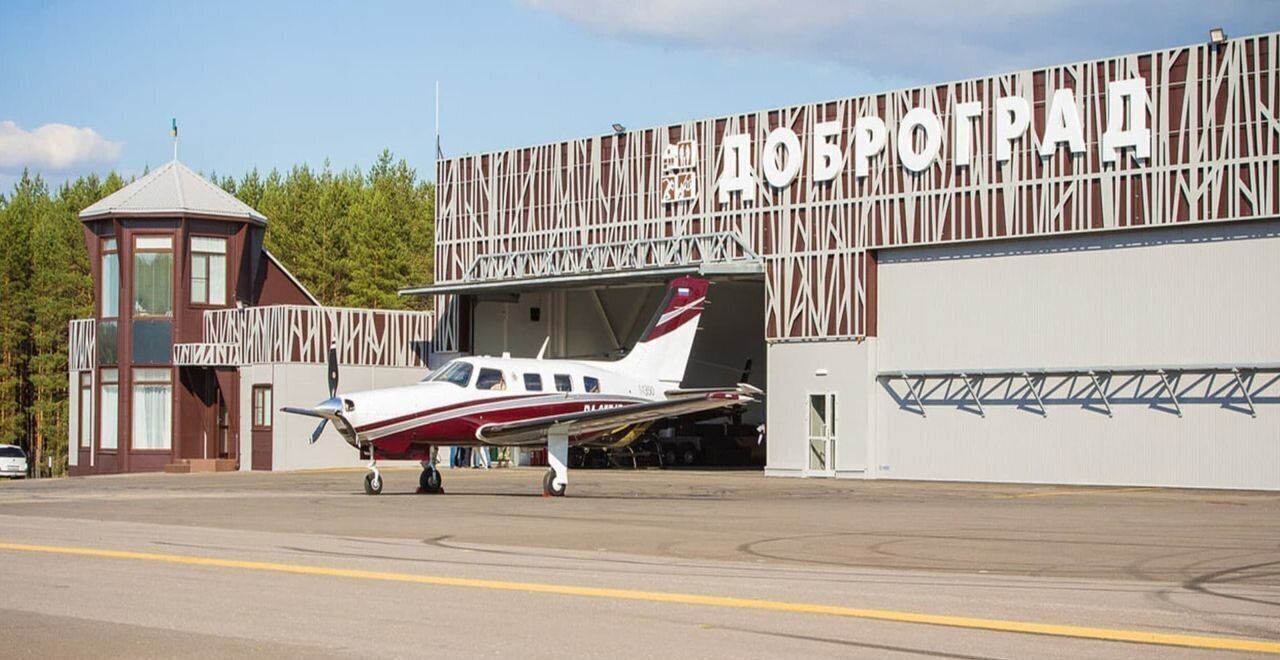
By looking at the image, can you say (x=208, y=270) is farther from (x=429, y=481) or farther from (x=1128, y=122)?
(x=1128, y=122)

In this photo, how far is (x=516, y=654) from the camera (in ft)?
27.7

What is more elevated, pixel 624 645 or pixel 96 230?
pixel 96 230

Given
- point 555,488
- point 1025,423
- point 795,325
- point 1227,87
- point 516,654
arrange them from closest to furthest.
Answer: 1. point 516,654
2. point 555,488
3. point 1227,87
4. point 1025,423
5. point 795,325

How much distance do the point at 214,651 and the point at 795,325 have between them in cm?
3375

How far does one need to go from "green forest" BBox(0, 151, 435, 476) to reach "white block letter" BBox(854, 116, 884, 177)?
48.3 meters

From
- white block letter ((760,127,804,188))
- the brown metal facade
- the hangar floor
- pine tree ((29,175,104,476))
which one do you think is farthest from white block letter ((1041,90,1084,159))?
pine tree ((29,175,104,476))

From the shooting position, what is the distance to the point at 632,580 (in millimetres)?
12273

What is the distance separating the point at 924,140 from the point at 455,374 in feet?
→ 54.1

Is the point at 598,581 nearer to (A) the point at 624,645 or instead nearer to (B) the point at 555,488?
(A) the point at 624,645

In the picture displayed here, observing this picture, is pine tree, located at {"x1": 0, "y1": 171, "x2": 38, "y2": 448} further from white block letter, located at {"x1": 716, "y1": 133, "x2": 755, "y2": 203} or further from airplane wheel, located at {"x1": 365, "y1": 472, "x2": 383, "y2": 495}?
airplane wheel, located at {"x1": 365, "y1": 472, "x2": 383, "y2": 495}

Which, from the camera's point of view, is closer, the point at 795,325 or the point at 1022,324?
the point at 1022,324

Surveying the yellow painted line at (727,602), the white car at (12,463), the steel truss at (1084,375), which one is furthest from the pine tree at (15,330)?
the yellow painted line at (727,602)

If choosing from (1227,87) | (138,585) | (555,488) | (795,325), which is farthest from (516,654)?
(795,325)

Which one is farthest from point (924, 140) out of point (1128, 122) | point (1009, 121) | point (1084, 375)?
point (1084, 375)
